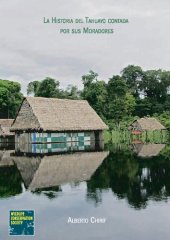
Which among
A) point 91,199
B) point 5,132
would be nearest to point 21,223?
point 91,199

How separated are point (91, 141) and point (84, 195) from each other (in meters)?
22.9

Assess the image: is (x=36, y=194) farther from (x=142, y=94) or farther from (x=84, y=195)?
(x=142, y=94)

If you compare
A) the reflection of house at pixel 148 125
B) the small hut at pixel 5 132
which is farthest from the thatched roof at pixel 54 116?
the reflection of house at pixel 148 125

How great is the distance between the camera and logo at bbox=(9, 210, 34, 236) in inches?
274

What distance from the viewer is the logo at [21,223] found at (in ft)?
22.8

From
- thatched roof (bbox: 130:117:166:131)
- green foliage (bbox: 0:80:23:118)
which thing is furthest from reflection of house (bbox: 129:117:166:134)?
green foliage (bbox: 0:80:23:118)

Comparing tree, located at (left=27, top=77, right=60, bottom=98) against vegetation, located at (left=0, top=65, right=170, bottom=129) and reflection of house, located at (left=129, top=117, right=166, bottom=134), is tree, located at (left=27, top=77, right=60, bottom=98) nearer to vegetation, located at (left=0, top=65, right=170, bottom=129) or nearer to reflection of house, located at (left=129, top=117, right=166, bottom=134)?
vegetation, located at (left=0, top=65, right=170, bottom=129)

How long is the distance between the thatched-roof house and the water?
45.9 ft

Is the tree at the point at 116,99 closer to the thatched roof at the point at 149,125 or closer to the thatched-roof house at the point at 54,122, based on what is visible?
the thatched roof at the point at 149,125

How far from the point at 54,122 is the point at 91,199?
20488 millimetres

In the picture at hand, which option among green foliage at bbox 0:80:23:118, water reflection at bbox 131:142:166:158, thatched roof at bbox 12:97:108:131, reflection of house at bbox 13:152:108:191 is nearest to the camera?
reflection of house at bbox 13:152:108:191

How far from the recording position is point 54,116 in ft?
99.9

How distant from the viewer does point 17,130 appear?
105 ft

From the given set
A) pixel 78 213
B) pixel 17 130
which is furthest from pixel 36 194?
pixel 17 130
